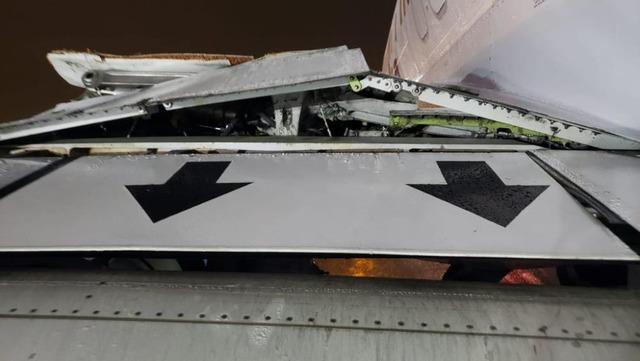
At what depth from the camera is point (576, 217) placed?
1131 millimetres

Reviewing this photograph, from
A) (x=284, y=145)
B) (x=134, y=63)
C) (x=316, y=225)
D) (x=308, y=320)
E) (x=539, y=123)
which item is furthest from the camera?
(x=134, y=63)

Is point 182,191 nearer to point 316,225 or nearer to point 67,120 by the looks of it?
point 316,225

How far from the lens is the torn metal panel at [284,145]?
5.15 ft

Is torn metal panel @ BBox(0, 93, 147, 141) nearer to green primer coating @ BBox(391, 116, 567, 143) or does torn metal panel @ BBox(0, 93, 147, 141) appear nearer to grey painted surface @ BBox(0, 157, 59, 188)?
grey painted surface @ BBox(0, 157, 59, 188)

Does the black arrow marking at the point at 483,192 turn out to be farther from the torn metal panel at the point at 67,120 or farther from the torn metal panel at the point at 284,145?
the torn metal panel at the point at 67,120

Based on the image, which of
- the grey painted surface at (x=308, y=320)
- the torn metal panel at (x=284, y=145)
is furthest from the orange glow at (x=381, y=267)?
the grey painted surface at (x=308, y=320)

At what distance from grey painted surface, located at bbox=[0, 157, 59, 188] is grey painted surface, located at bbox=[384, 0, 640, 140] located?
1.88 meters

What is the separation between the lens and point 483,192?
1.28 meters

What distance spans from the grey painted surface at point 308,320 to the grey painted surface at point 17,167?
0.56 m

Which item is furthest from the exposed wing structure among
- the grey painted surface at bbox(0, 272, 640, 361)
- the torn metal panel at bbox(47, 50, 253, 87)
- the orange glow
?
the orange glow

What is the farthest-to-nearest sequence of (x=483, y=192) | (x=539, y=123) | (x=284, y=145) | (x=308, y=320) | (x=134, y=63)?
(x=134, y=63) → (x=284, y=145) → (x=539, y=123) → (x=483, y=192) → (x=308, y=320)

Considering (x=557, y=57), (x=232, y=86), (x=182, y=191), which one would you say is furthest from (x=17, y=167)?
(x=557, y=57)

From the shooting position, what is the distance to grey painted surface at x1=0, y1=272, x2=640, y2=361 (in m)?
0.85

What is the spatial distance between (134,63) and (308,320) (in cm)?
191
